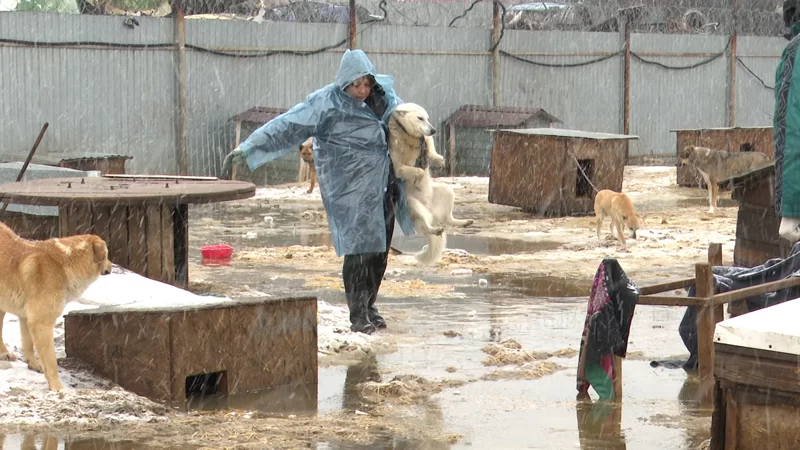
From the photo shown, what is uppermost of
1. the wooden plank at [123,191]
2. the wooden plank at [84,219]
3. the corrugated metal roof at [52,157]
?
the corrugated metal roof at [52,157]

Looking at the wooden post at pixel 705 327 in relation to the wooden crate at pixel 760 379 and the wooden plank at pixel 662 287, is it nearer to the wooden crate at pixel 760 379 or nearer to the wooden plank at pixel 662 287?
the wooden plank at pixel 662 287

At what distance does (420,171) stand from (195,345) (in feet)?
9.40

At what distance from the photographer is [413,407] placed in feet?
21.0

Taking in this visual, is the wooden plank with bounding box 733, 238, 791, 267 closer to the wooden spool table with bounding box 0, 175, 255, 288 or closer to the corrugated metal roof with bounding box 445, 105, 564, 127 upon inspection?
the wooden spool table with bounding box 0, 175, 255, 288

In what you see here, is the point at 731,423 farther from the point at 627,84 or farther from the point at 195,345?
the point at 627,84

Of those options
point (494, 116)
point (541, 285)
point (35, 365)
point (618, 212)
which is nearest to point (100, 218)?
point (35, 365)

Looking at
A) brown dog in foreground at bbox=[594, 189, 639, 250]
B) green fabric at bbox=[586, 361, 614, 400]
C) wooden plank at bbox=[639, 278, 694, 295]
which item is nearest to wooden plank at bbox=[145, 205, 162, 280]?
green fabric at bbox=[586, 361, 614, 400]

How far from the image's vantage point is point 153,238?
8.67m

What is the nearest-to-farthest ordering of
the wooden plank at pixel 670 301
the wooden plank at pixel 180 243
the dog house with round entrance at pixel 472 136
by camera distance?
the wooden plank at pixel 670 301 < the wooden plank at pixel 180 243 < the dog house with round entrance at pixel 472 136

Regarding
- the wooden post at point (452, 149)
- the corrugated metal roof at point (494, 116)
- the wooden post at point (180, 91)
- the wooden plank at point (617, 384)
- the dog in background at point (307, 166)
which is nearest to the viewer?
the wooden plank at point (617, 384)

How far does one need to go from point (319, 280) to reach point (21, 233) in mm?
2519

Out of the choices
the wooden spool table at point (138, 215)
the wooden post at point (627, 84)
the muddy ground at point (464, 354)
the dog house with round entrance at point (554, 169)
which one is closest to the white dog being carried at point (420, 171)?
the muddy ground at point (464, 354)

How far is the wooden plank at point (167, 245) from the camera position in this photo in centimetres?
873

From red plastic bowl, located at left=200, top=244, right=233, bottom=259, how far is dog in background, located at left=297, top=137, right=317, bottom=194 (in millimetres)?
5090
